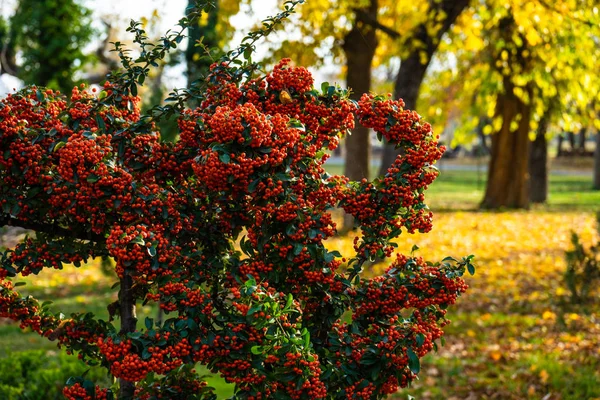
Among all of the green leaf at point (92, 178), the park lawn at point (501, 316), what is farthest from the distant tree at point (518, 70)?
the green leaf at point (92, 178)

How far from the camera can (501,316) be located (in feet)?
27.8

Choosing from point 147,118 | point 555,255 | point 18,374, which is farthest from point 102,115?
point 555,255

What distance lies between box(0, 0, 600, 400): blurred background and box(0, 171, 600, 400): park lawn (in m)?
0.02

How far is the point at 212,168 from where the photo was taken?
2754mm

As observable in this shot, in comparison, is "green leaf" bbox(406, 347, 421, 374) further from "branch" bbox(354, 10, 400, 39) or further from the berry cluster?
"branch" bbox(354, 10, 400, 39)

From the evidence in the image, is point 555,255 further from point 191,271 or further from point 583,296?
point 191,271

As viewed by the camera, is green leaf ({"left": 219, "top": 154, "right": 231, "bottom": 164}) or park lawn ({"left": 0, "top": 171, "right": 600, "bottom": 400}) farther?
park lawn ({"left": 0, "top": 171, "right": 600, "bottom": 400})

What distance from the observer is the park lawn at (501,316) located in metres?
6.13

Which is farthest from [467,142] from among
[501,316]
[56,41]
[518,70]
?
[501,316]

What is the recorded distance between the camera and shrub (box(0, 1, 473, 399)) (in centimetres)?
279

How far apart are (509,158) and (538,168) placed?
4392mm

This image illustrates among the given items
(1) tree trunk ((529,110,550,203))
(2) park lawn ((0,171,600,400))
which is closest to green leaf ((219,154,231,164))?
(2) park lawn ((0,171,600,400))

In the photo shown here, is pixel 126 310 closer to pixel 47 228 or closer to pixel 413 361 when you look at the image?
pixel 47 228

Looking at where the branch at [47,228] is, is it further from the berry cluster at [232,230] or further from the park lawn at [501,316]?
the park lawn at [501,316]
